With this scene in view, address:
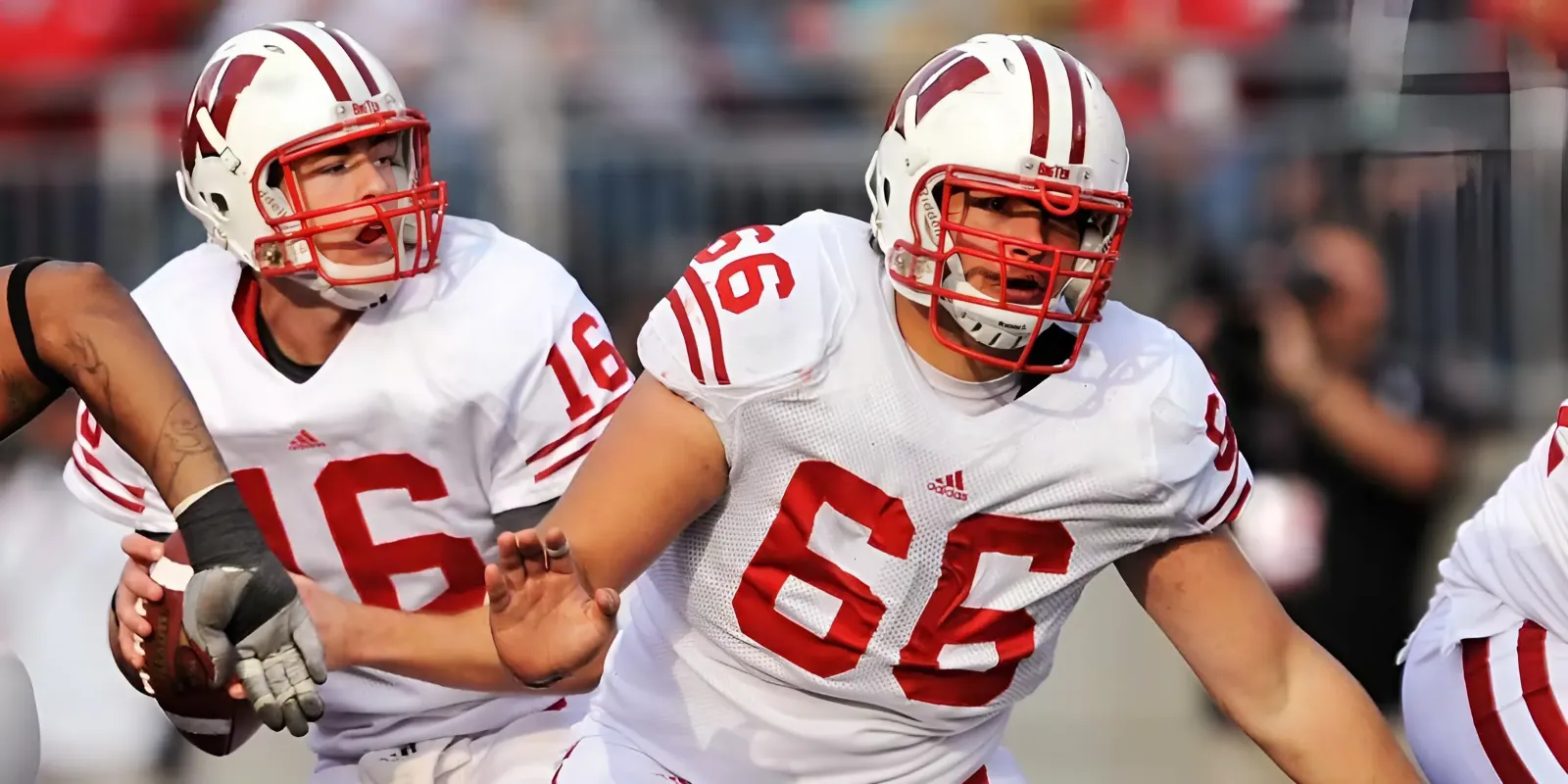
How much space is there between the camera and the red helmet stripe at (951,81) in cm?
319

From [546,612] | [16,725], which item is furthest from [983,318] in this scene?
[16,725]

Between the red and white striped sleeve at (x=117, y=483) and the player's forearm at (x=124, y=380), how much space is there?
743 millimetres

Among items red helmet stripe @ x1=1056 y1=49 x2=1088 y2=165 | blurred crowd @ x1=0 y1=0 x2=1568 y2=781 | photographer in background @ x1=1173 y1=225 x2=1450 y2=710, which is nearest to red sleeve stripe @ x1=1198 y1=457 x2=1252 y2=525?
red helmet stripe @ x1=1056 y1=49 x2=1088 y2=165

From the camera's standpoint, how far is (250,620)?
2.84 m

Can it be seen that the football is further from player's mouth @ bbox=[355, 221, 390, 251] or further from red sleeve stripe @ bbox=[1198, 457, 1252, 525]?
red sleeve stripe @ bbox=[1198, 457, 1252, 525]

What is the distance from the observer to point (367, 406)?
3.55 m

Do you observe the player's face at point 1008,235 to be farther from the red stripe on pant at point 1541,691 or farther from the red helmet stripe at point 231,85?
the red helmet stripe at point 231,85

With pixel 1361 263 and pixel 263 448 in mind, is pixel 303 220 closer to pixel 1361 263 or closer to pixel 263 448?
pixel 263 448

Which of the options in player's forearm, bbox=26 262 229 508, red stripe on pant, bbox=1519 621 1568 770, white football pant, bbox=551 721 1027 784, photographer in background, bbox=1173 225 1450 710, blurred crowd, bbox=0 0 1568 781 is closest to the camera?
player's forearm, bbox=26 262 229 508

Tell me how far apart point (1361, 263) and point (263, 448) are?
370 centimetres

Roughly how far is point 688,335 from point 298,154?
3.09 ft

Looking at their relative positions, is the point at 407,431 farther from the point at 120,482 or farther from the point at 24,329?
the point at 24,329

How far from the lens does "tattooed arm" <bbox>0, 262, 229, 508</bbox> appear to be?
293 cm

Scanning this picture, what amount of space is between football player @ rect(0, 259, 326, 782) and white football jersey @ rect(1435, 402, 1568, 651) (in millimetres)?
2054
